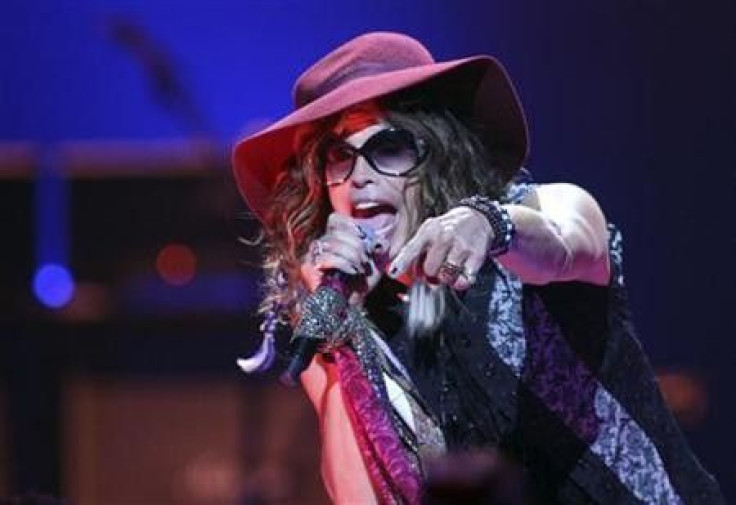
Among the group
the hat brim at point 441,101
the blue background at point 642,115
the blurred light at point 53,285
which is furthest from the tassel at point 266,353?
the blurred light at point 53,285

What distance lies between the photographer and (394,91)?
1932 mm

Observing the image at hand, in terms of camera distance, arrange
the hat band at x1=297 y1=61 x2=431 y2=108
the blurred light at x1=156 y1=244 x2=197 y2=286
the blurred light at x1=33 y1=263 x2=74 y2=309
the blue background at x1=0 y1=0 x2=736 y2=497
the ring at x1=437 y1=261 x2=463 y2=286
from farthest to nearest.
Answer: the blurred light at x1=156 y1=244 x2=197 y2=286 < the blurred light at x1=33 y1=263 x2=74 y2=309 < the blue background at x1=0 y1=0 x2=736 y2=497 < the hat band at x1=297 y1=61 x2=431 y2=108 < the ring at x1=437 y1=261 x2=463 y2=286

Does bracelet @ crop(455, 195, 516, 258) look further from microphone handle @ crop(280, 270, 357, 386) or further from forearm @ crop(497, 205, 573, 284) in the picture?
microphone handle @ crop(280, 270, 357, 386)

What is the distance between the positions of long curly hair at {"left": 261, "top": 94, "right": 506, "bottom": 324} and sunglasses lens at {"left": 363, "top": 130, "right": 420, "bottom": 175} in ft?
0.04

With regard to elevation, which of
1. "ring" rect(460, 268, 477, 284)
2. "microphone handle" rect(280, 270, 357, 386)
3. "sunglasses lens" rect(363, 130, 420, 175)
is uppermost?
"sunglasses lens" rect(363, 130, 420, 175)

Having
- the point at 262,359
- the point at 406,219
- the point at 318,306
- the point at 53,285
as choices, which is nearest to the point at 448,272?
the point at 318,306

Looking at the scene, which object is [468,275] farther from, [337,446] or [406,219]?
[337,446]

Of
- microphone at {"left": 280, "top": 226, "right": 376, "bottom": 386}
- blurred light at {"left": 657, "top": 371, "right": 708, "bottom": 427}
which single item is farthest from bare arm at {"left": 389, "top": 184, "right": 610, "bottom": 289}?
blurred light at {"left": 657, "top": 371, "right": 708, "bottom": 427}

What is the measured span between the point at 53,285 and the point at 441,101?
239 cm

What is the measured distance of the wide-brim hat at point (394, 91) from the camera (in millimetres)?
1930

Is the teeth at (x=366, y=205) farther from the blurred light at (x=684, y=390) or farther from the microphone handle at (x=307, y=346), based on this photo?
the blurred light at (x=684, y=390)

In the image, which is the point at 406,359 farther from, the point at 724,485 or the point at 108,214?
the point at 108,214

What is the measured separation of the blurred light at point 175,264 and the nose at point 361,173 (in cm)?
239

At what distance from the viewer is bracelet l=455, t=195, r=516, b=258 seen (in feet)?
5.32
